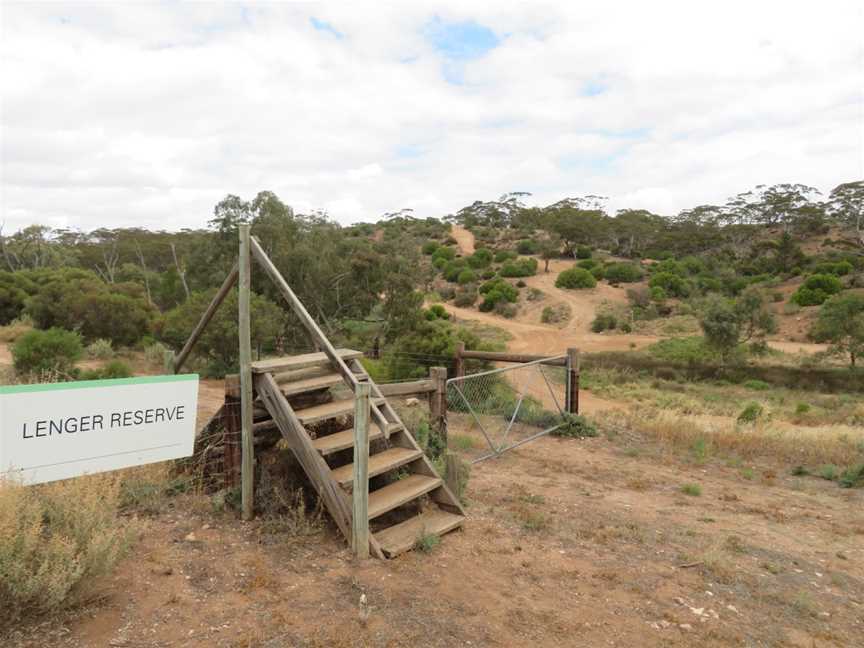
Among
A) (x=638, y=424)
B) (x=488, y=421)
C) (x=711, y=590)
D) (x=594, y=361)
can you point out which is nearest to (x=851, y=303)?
(x=594, y=361)

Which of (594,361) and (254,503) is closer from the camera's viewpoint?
(254,503)

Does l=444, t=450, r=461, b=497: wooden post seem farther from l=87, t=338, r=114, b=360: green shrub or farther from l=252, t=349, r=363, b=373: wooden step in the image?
l=87, t=338, r=114, b=360: green shrub

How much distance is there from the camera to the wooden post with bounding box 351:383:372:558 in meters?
4.52

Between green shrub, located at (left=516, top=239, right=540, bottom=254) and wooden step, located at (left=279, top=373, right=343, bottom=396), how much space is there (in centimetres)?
5957

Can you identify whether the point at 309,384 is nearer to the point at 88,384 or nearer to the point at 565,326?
the point at 88,384

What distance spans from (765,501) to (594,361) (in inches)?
917

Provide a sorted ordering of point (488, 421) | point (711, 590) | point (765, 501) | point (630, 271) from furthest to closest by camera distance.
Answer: point (630, 271), point (488, 421), point (765, 501), point (711, 590)

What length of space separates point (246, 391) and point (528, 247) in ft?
201

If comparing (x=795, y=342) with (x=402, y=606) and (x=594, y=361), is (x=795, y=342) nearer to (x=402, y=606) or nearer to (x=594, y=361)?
(x=594, y=361)

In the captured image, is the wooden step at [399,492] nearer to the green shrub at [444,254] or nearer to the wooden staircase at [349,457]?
the wooden staircase at [349,457]

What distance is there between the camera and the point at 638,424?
11594 millimetres

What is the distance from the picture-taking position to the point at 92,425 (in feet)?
15.6

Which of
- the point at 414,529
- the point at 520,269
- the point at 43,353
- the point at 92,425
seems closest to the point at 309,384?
the point at 414,529

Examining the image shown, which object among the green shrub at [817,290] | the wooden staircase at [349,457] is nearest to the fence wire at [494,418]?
the wooden staircase at [349,457]
